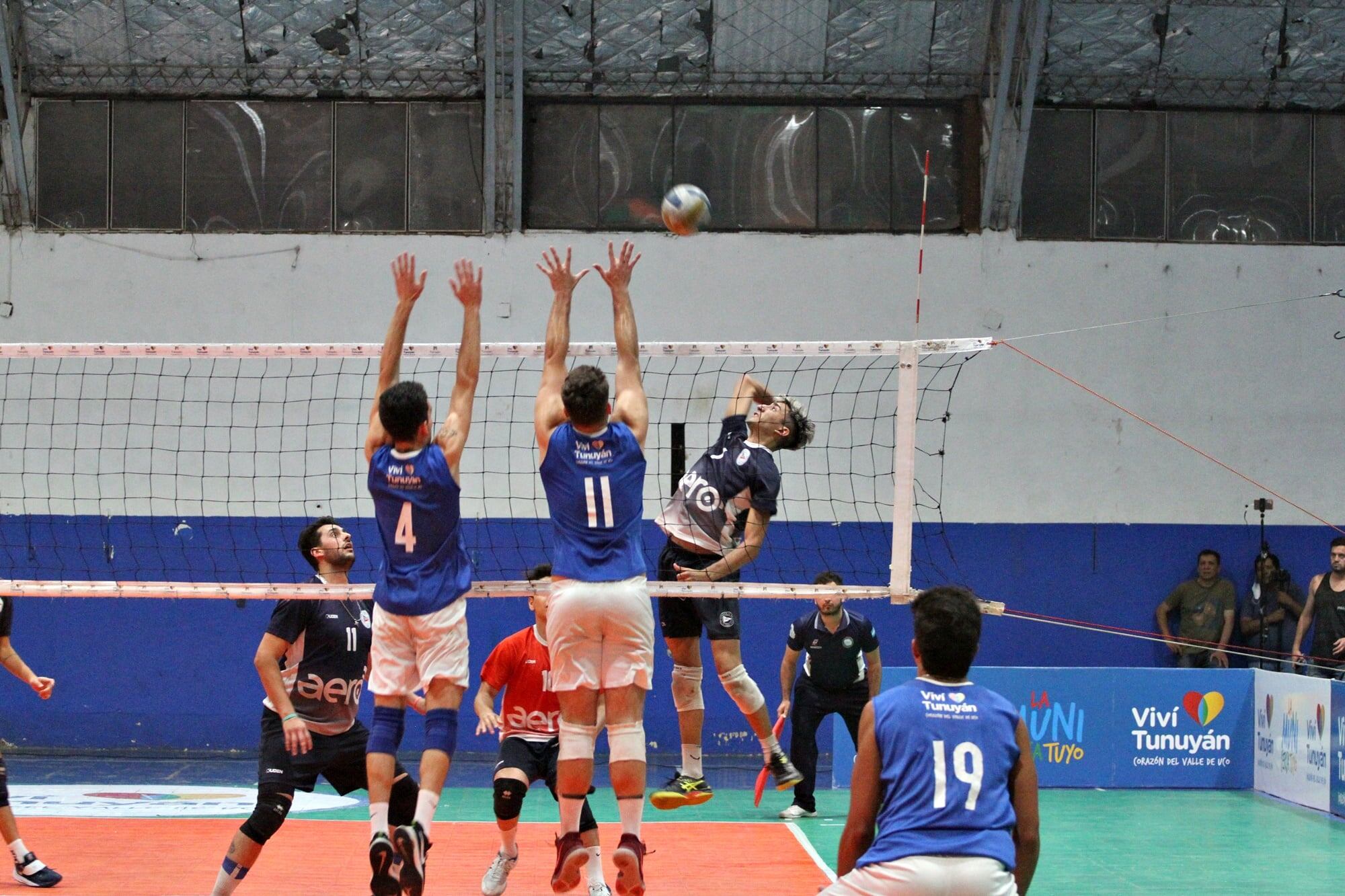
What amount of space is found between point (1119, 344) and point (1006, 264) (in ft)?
4.94

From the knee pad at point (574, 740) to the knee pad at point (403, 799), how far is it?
41.7 inches

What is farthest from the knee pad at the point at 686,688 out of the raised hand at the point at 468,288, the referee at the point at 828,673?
the referee at the point at 828,673

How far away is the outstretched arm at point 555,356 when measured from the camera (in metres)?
→ 6.32

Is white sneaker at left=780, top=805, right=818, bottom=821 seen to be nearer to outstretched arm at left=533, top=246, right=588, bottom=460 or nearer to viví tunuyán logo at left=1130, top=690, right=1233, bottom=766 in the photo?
viví tunuyán logo at left=1130, top=690, right=1233, bottom=766

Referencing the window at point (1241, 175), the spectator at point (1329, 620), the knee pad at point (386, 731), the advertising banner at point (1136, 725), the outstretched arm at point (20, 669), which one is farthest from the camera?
the window at point (1241, 175)

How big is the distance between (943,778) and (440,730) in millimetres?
2691

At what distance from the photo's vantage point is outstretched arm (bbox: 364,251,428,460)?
20.3 feet

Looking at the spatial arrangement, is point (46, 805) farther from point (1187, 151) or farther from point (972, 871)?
point (1187, 151)

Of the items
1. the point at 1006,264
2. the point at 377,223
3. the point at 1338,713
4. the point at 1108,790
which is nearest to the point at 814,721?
the point at 1108,790

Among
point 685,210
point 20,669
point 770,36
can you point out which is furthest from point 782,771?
point 770,36

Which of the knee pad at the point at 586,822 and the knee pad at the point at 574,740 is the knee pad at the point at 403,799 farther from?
the knee pad at the point at 574,740

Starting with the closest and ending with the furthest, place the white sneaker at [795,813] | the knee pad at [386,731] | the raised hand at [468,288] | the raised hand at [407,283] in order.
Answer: the knee pad at [386,731], the raised hand at [468,288], the raised hand at [407,283], the white sneaker at [795,813]

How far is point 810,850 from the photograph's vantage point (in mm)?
9172

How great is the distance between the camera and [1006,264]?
1464 centimetres
